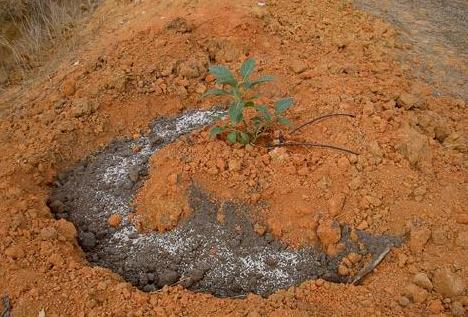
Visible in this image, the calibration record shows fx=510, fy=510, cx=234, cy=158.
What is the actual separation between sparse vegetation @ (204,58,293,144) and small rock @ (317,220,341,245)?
0.65m

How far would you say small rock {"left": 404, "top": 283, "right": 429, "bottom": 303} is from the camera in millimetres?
2143

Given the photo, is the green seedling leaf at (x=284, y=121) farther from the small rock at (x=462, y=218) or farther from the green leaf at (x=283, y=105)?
the small rock at (x=462, y=218)

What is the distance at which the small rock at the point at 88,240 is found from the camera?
262cm

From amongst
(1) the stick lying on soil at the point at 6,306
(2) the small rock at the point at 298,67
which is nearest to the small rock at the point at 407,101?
(2) the small rock at the point at 298,67

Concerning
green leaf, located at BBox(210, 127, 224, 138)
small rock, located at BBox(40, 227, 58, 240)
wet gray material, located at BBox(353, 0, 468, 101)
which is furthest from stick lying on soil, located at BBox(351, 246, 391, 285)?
wet gray material, located at BBox(353, 0, 468, 101)

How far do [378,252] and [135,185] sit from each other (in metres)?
1.38

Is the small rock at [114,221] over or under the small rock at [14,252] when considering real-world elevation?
under

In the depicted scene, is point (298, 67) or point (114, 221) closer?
point (114, 221)

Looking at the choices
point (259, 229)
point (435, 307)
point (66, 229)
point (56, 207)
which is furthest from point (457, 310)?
point (56, 207)

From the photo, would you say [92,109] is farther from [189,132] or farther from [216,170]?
[216,170]

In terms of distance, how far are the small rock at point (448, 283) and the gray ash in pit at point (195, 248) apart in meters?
0.32

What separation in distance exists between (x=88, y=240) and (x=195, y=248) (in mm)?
564

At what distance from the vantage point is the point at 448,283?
2.14m

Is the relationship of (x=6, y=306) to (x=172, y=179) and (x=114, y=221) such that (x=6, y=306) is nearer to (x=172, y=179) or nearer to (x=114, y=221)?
(x=114, y=221)
